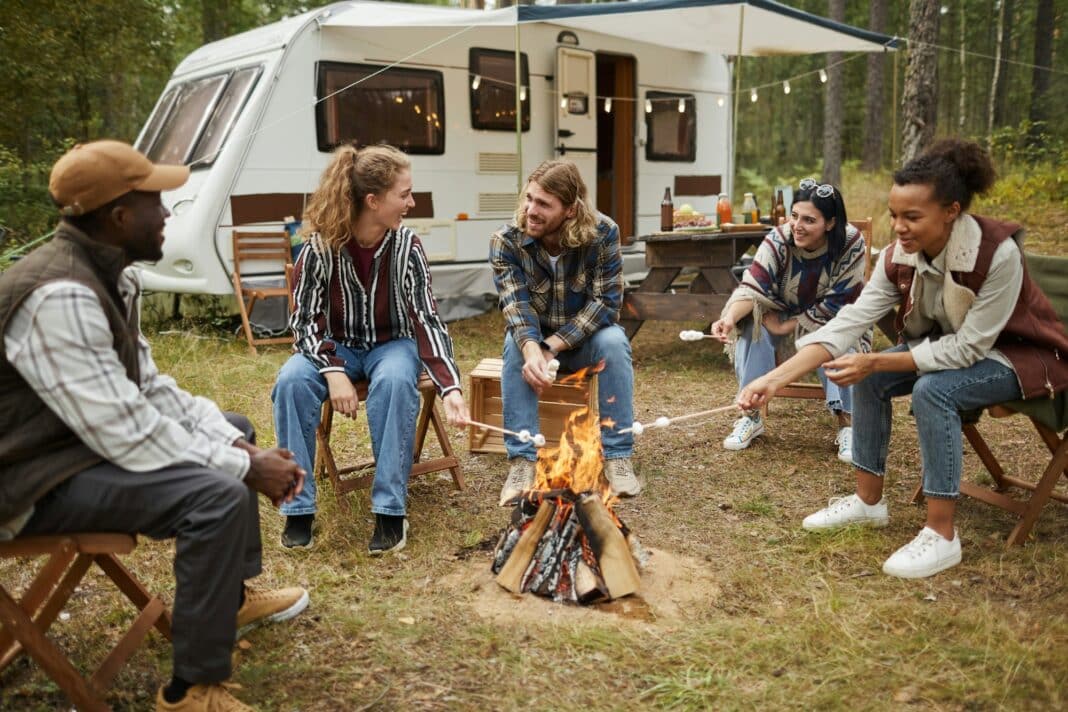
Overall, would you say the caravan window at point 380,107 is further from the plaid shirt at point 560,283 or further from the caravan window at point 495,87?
the plaid shirt at point 560,283

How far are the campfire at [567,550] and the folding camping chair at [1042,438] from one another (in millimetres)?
1392

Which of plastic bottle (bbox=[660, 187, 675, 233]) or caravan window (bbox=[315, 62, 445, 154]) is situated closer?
plastic bottle (bbox=[660, 187, 675, 233])

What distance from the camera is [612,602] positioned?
279cm

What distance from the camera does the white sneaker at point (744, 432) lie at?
4445mm

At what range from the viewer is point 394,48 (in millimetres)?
7395

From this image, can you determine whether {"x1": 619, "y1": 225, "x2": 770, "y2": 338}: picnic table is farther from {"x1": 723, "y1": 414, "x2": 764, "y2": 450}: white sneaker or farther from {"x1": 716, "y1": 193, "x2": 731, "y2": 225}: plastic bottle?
{"x1": 723, "y1": 414, "x2": 764, "y2": 450}: white sneaker

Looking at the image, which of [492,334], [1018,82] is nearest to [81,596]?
[492,334]

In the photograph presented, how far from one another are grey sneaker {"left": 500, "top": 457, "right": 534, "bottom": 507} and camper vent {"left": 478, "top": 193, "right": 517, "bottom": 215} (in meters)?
4.74

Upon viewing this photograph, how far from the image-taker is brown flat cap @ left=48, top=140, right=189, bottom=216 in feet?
6.43

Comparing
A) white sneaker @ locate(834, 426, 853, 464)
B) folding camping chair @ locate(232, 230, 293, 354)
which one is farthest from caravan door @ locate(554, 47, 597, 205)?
white sneaker @ locate(834, 426, 853, 464)

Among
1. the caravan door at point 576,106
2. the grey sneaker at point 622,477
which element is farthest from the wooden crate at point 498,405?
the caravan door at point 576,106

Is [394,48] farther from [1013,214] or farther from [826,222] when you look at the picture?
[1013,214]

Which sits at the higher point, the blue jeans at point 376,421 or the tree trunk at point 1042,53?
the tree trunk at point 1042,53

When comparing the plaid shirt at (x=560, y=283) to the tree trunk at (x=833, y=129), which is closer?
the plaid shirt at (x=560, y=283)
